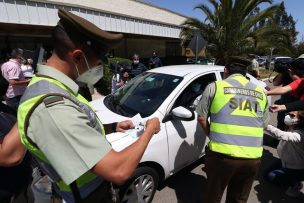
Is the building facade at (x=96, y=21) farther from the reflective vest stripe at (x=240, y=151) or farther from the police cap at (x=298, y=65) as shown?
the police cap at (x=298, y=65)

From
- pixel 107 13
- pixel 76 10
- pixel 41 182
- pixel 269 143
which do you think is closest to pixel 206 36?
pixel 107 13

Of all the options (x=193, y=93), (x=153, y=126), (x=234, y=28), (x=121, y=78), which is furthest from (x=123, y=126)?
(x=234, y=28)

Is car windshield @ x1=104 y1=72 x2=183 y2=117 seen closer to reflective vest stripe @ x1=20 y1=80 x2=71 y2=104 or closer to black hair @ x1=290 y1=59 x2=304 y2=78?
reflective vest stripe @ x1=20 y1=80 x2=71 y2=104

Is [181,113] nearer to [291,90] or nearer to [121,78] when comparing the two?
[291,90]

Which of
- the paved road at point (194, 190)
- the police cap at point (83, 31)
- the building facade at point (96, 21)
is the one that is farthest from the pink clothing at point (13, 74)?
the police cap at point (83, 31)

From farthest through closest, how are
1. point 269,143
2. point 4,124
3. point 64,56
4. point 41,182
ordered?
point 269,143 < point 41,182 < point 4,124 < point 64,56

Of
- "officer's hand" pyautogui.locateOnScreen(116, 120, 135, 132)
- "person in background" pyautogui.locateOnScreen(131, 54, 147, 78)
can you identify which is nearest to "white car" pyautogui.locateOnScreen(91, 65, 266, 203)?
"officer's hand" pyautogui.locateOnScreen(116, 120, 135, 132)

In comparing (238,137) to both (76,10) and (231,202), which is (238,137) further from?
(76,10)

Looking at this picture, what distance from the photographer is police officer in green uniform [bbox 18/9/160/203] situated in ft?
3.36

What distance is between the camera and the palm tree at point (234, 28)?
12844 mm

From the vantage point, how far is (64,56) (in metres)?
1.23

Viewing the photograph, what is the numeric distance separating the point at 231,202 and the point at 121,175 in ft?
5.78

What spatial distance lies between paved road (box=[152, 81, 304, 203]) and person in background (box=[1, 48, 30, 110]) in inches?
129

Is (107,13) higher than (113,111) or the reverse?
higher
